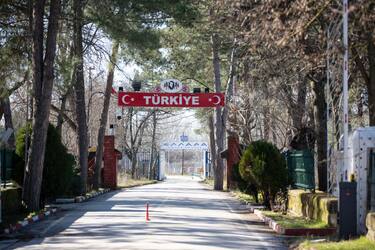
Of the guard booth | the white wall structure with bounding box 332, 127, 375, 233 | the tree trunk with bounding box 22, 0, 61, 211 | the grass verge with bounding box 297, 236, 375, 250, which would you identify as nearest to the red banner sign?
the guard booth

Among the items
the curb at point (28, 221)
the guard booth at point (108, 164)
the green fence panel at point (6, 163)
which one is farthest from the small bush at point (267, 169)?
the guard booth at point (108, 164)

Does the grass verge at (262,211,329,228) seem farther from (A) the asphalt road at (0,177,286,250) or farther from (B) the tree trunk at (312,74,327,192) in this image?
(B) the tree trunk at (312,74,327,192)

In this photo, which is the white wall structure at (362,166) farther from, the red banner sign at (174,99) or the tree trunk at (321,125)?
the red banner sign at (174,99)

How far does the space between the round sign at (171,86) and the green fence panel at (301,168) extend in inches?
595

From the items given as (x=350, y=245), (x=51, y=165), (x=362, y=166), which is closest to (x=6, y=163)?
(x=51, y=165)

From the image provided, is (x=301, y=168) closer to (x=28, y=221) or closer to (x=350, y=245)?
→ (x=28, y=221)

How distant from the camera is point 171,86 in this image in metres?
39.1

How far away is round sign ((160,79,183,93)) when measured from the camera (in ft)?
128

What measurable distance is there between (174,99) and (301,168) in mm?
17932

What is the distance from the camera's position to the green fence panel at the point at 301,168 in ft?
66.4

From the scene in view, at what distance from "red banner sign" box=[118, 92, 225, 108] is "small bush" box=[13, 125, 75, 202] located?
1381cm

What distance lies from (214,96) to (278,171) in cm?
1665

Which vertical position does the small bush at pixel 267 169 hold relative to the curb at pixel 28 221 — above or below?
above

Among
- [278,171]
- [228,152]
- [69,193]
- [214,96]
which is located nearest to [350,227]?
[278,171]
